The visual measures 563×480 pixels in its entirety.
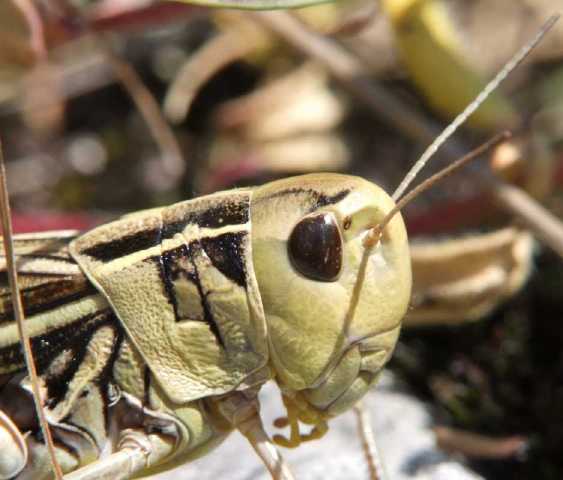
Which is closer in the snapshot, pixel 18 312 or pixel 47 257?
pixel 18 312

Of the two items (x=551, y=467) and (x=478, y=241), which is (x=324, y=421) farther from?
(x=478, y=241)

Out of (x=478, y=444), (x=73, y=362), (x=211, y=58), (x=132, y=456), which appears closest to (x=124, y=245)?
(x=73, y=362)

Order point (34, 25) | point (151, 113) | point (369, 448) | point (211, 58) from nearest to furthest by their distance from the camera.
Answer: point (369, 448)
point (34, 25)
point (151, 113)
point (211, 58)

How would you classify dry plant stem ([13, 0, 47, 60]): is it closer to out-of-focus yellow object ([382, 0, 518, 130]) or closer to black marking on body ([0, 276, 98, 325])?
out-of-focus yellow object ([382, 0, 518, 130])

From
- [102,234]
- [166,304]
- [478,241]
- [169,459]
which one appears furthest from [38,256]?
[478,241]

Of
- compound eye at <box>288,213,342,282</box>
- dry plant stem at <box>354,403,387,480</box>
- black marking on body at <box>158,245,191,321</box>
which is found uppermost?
compound eye at <box>288,213,342,282</box>

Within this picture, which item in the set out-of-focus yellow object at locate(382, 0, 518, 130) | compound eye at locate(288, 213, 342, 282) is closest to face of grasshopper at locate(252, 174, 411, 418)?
compound eye at locate(288, 213, 342, 282)

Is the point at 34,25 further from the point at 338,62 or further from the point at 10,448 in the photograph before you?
the point at 10,448
